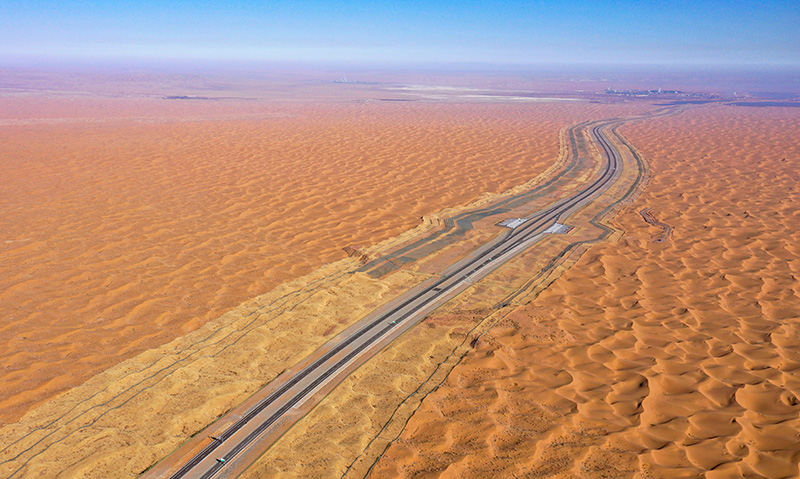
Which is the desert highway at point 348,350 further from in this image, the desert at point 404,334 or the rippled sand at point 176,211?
the rippled sand at point 176,211

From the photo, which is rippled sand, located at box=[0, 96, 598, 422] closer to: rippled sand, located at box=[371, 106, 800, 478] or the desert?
the desert

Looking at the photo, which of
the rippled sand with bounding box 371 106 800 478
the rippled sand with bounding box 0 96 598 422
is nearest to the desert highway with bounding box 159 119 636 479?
the rippled sand with bounding box 371 106 800 478

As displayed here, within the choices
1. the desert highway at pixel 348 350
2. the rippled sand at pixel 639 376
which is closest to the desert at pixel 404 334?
the rippled sand at pixel 639 376

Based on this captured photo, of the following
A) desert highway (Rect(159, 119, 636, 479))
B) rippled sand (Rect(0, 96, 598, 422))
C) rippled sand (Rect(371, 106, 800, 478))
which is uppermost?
rippled sand (Rect(371, 106, 800, 478))

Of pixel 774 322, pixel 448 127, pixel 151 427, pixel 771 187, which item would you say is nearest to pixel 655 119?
pixel 448 127

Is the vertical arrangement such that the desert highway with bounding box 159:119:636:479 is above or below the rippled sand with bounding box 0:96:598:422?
above

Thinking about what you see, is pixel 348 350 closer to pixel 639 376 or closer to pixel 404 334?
pixel 404 334

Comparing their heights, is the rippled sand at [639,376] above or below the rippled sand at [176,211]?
above
